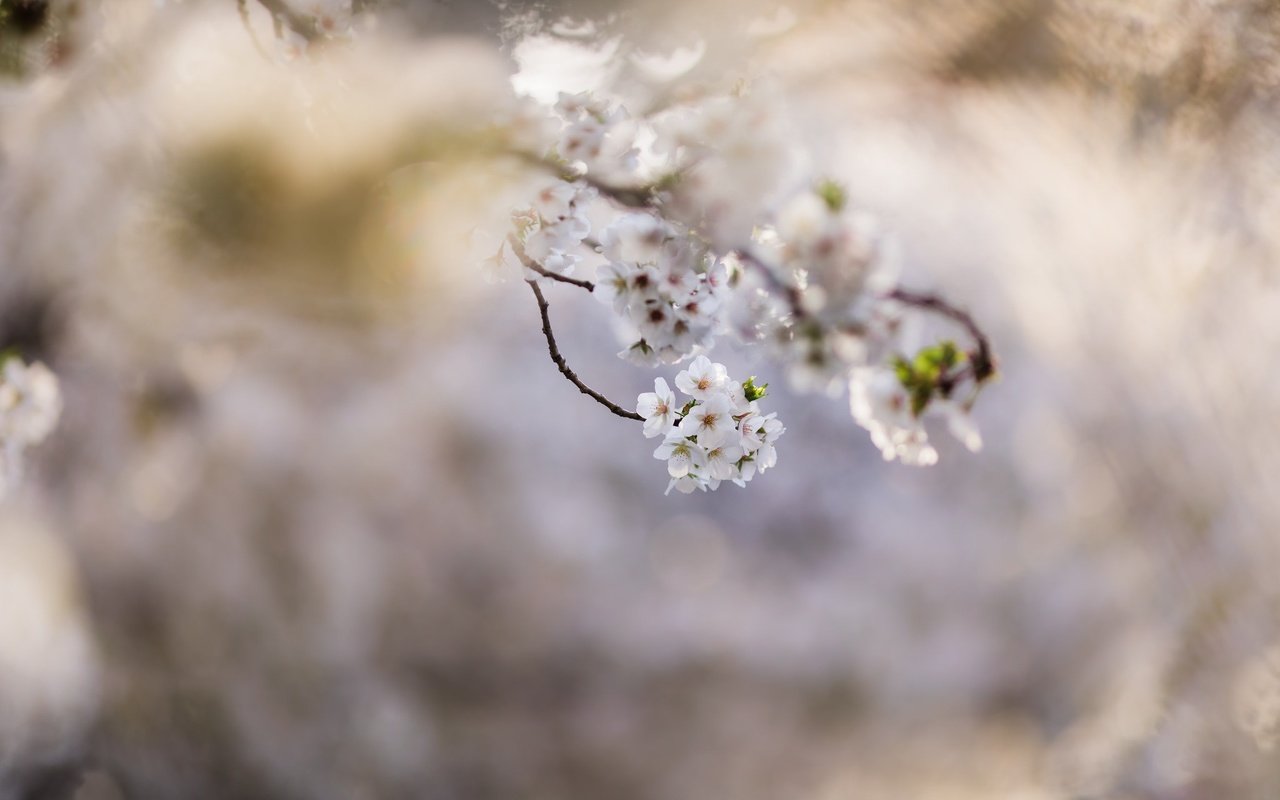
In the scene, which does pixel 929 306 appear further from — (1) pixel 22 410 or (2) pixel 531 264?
(1) pixel 22 410

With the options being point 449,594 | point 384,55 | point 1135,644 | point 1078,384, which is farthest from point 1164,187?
point 449,594

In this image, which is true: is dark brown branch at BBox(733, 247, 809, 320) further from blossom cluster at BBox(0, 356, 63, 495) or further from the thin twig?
blossom cluster at BBox(0, 356, 63, 495)

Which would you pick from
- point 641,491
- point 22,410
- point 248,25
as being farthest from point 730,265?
point 22,410

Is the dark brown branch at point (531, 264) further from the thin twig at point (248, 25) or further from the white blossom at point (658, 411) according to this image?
the thin twig at point (248, 25)

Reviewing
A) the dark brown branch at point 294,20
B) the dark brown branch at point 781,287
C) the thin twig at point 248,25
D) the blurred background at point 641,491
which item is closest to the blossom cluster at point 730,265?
the dark brown branch at point 781,287

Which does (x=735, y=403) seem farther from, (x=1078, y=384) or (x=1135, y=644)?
(x=1135, y=644)
